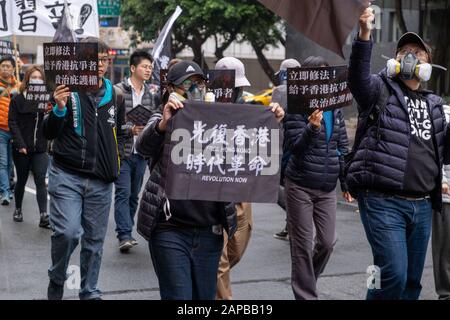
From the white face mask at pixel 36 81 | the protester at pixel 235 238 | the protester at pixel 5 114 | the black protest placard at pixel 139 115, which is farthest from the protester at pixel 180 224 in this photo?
the protester at pixel 5 114

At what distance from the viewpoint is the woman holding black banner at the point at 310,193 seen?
21.5 ft

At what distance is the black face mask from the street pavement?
96.1 inches

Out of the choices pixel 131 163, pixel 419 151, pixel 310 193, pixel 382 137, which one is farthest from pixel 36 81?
pixel 419 151

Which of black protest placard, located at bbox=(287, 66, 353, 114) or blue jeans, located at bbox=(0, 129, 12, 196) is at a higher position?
black protest placard, located at bbox=(287, 66, 353, 114)

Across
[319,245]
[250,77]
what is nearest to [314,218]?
[319,245]

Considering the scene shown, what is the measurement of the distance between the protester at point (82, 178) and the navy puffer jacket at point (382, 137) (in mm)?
1951

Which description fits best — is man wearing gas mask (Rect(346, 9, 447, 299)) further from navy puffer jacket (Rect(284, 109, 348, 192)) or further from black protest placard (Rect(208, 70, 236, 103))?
navy puffer jacket (Rect(284, 109, 348, 192))

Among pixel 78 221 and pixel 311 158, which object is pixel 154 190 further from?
pixel 311 158

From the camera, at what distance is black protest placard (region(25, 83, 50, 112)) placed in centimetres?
997

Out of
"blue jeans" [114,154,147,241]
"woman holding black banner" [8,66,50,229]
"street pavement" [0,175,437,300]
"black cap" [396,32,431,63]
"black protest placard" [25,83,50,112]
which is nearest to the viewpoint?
"black cap" [396,32,431,63]

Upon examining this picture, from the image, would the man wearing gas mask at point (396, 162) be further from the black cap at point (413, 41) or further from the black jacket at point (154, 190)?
the black jacket at point (154, 190)

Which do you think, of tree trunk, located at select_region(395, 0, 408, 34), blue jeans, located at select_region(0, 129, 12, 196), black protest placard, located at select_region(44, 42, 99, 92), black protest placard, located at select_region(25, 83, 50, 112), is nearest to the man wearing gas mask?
black protest placard, located at select_region(44, 42, 99, 92)

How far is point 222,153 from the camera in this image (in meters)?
4.59

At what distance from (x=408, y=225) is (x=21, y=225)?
6.29 m
